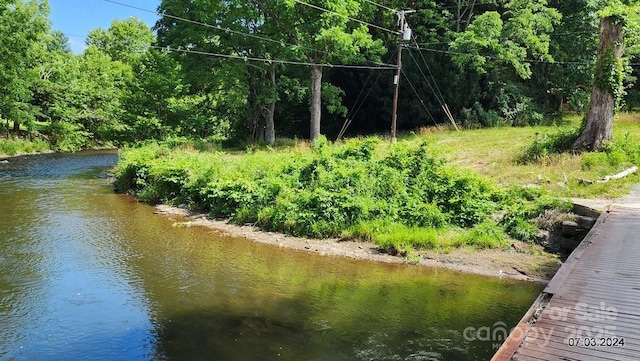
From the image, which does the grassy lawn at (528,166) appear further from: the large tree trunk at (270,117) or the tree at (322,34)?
the large tree trunk at (270,117)

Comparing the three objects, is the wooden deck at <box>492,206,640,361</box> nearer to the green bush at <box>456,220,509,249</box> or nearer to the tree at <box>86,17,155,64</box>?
the green bush at <box>456,220,509,249</box>

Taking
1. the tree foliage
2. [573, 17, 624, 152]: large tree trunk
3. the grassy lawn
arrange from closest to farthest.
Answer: the grassy lawn, [573, 17, 624, 152]: large tree trunk, the tree foliage

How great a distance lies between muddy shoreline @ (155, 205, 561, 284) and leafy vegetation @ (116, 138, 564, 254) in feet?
1.01

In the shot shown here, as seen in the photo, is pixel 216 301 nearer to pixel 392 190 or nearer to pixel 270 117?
pixel 392 190

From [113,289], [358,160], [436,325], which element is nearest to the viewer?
[436,325]

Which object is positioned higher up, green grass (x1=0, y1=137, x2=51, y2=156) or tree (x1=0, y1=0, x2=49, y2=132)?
tree (x1=0, y1=0, x2=49, y2=132)

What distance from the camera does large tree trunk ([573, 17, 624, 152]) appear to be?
1598 centimetres

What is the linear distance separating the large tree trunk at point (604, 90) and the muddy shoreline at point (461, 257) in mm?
7987

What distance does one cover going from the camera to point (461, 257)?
10.5 m

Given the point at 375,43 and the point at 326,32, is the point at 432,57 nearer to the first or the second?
the point at 375,43

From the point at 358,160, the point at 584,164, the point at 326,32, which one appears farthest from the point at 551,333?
the point at 326,32

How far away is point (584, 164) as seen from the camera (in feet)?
49.8

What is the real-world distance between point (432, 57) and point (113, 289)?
84.4 feet

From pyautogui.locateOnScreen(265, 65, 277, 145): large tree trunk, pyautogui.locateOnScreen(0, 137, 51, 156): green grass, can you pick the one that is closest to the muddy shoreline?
pyautogui.locateOnScreen(265, 65, 277, 145): large tree trunk
